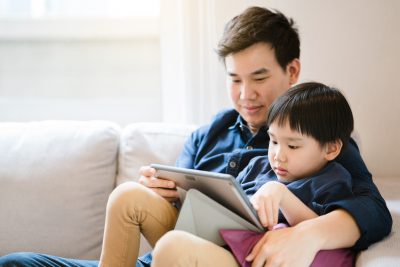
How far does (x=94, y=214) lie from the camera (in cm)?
175

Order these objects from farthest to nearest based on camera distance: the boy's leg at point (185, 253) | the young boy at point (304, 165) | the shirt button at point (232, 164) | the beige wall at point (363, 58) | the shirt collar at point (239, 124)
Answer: the beige wall at point (363, 58)
the shirt collar at point (239, 124)
the shirt button at point (232, 164)
the young boy at point (304, 165)
the boy's leg at point (185, 253)

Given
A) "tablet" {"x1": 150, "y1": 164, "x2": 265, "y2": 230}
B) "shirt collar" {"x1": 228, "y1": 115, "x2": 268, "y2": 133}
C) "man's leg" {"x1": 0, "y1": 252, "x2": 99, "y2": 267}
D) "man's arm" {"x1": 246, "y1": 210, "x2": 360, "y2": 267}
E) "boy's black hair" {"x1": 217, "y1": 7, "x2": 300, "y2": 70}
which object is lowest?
"man's leg" {"x1": 0, "y1": 252, "x2": 99, "y2": 267}

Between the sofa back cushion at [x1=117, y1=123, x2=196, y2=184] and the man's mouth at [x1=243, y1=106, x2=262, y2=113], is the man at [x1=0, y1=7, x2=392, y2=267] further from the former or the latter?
the sofa back cushion at [x1=117, y1=123, x2=196, y2=184]

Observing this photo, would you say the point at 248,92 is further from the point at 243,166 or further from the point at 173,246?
A: the point at 173,246

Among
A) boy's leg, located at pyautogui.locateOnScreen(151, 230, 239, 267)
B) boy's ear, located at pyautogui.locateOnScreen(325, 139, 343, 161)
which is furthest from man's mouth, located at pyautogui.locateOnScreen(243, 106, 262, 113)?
boy's leg, located at pyautogui.locateOnScreen(151, 230, 239, 267)

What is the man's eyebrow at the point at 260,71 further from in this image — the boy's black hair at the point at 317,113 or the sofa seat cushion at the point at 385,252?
the sofa seat cushion at the point at 385,252

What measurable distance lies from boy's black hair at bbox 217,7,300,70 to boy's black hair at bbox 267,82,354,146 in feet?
0.84

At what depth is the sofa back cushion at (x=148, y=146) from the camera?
1782 millimetres

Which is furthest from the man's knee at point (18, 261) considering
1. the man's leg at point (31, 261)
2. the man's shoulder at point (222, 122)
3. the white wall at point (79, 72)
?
the white wall at point (79, 72)

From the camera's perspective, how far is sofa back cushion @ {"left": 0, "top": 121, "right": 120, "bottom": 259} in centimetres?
172

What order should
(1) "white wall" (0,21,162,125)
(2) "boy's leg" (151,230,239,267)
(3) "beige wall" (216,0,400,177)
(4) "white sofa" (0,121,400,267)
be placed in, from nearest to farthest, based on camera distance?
(2) "boy's leg" (151,230,239,267) → (4) "white sofa" (0,121,400,267) → (3) "beige wall" (216,0,400,177) → (1) "white wall" (0,21,162,125)

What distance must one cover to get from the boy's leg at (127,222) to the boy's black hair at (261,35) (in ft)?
1.61

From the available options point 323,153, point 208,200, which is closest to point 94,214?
point 208,200

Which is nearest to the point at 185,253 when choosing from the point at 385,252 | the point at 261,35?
the point at 385,252
